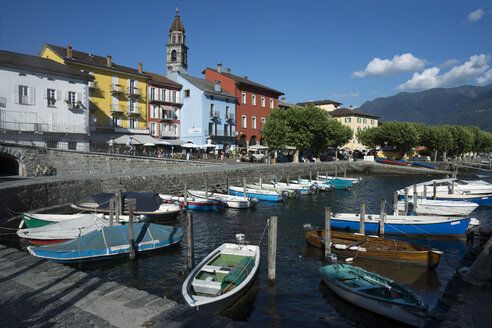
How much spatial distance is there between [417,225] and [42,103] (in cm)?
3672

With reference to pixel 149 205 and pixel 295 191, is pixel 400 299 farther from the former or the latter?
pixel 295 191

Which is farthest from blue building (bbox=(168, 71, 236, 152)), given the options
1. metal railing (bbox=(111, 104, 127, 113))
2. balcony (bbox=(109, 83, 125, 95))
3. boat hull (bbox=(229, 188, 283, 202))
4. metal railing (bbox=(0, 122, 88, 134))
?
boat hull (bbox=(229, 188, 283, 202))

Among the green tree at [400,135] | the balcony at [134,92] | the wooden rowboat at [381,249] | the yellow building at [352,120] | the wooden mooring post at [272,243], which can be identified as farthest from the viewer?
the yellow building at [352,120]

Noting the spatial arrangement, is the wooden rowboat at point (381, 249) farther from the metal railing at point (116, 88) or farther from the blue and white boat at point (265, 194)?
the metal railing at point (116, 88)

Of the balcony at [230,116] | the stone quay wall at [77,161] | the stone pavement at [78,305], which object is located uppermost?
the balcony at [230,116]

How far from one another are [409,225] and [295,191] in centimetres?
1593

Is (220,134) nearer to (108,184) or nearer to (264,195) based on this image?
(264,195)

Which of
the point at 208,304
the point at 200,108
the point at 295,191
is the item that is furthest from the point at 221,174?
the point at 208,304

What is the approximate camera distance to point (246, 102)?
64.2 metres

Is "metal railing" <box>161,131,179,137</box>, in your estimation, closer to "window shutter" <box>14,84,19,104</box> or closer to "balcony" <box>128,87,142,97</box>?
"balcony" <box>128,87,142,97</box>

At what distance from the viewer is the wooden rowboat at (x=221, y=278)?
9500mm

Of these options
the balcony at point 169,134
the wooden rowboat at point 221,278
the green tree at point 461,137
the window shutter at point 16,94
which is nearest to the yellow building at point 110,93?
the balcony at point 169,134

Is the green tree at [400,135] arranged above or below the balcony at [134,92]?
below

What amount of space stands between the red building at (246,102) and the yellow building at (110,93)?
622 inches
